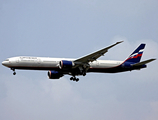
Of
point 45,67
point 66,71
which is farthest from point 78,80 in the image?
point 45,67

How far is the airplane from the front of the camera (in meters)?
59.2

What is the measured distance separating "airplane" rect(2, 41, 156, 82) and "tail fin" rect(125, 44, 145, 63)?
128 centimetres

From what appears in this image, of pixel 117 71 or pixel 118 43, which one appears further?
pixel 117 71

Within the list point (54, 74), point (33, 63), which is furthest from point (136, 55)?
point (33, 63)

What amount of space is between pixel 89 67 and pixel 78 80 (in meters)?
6.07

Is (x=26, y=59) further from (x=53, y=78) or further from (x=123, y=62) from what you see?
(x=123, y=62)

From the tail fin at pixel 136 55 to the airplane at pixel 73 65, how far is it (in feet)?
4.21

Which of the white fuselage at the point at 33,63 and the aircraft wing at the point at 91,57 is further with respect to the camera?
the white fuselage at the point at 33,63

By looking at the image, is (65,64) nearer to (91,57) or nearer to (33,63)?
(91,57)

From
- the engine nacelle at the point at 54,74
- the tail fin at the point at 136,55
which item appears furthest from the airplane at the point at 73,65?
the tail fin at the point at 136,55

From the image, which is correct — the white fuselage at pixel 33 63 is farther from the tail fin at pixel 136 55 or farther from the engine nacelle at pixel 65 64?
the tail fin at pixel 136 55

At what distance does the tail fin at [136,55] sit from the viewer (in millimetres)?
68375

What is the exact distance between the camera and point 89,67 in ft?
201

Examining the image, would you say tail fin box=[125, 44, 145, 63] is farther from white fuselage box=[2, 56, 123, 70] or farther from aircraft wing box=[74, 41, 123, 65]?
white fuselage box=[2, 56, 123, 70]
